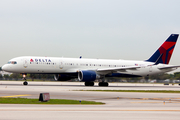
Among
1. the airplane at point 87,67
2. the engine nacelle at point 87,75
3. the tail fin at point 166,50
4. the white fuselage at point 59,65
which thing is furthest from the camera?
the tail fin at point 166,50

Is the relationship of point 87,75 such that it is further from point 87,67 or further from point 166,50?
point 166,50

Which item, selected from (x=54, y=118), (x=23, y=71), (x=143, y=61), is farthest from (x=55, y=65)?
(x=54, y=118)

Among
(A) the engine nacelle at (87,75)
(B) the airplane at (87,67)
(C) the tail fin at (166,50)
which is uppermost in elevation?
(C) the tail fin at (166,50)

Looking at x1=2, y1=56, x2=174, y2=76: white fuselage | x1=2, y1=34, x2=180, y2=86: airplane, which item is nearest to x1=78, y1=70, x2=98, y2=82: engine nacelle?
x1=2, y1=34, x2=180, y2=86: airplane

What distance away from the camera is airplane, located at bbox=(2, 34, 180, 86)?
47.6 metres

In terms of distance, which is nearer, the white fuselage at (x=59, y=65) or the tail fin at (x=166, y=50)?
the white fuselage at (x=59, y=65)

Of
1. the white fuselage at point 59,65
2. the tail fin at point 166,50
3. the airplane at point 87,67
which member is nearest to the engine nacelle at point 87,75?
the airplane at point 87,67

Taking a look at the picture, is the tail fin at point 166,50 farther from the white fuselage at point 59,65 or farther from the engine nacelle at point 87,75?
the engine nacelle at point 87,75

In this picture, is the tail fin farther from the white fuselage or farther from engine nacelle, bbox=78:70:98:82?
engine nacelle, bbox=78:70:98:82

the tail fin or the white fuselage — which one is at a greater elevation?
the tail fin

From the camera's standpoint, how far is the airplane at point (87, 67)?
156 feet

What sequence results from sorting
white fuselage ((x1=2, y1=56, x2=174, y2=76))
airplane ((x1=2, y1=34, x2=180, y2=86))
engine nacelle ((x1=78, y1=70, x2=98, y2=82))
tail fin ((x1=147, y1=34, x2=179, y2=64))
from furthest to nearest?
→ tail fin ((x1=147, y1=34, x2=179, y2=64)), engine nacelle ((x1=78, y1=70, x2=98, y2=82)), airplane ((x1=2, y1=34, x2=180, y2=86)), white fuselage ((x1=2, y1=56, x2=174, y2=76))

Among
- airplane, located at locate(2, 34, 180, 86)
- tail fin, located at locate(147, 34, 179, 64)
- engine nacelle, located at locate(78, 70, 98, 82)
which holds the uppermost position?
tail fin, located at locate(147, 34, 179, 64)

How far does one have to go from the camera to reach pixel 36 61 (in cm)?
4781
